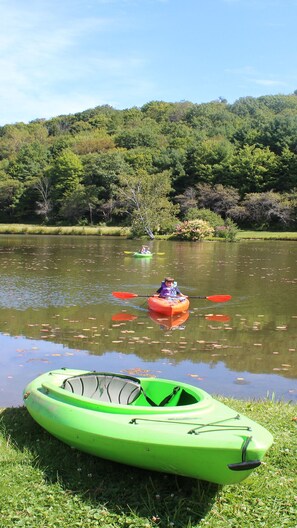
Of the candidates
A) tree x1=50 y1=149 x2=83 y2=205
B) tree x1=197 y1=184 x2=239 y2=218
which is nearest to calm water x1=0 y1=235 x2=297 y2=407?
tree x1=197 y1=184 x2=239 y2=218

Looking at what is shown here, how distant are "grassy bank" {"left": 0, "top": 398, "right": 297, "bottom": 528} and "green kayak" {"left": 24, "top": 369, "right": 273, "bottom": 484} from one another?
0.19 meters

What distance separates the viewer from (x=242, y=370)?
27.1ft

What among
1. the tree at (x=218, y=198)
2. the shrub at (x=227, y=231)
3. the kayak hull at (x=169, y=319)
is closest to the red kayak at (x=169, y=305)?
the kayak hull at (x=169, y=319)

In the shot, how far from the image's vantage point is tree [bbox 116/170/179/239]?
5062 centimetres

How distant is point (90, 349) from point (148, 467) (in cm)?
547

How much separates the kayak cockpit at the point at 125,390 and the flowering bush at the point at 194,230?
134 feet

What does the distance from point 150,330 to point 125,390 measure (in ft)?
19.5

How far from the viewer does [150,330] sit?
11.3 metres

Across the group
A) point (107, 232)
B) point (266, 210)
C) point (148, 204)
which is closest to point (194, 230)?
point (148, 204)

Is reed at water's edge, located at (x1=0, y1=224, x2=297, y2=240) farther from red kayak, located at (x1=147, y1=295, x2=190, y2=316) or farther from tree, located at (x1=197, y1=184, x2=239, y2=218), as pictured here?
red kayak, located at (x1=147, y1=295, x2=190, y2=316)

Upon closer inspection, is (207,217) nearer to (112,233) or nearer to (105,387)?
(112,233)

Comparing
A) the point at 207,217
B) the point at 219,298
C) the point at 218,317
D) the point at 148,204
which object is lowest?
the point at 218,317

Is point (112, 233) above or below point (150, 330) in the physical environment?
above

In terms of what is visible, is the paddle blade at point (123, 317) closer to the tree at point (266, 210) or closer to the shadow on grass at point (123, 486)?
the shadow on grass at point (123, 486)
